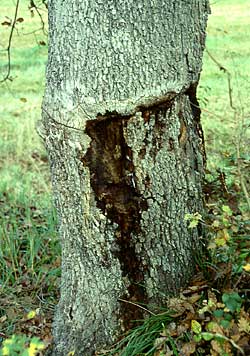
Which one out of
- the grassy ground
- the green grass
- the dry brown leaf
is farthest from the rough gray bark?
the green grass

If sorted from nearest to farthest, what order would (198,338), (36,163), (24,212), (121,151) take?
(198,338)
(121,151)
(24,212)
(36,163)

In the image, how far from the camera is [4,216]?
14.7 ft

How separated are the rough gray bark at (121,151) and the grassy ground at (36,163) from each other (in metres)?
0.24

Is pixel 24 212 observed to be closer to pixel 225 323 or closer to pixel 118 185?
pixel 118 185

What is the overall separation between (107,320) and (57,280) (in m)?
0.86

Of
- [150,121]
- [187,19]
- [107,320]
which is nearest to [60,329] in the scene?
[107,320]

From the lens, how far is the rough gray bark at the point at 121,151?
246 centimetres

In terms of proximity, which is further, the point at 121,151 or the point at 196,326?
the point at 121,151

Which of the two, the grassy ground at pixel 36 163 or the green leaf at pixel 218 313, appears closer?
the green leaf at pixel 218 313

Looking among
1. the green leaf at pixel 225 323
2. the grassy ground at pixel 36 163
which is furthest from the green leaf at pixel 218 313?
the grassy ground at pixel 36 163

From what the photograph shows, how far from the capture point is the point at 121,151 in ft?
8.32

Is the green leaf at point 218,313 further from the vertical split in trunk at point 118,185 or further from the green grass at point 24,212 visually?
the green grass at point 24,212

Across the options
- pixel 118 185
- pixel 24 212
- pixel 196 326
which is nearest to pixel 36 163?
pixel 24 212

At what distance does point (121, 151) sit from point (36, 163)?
3.29m
